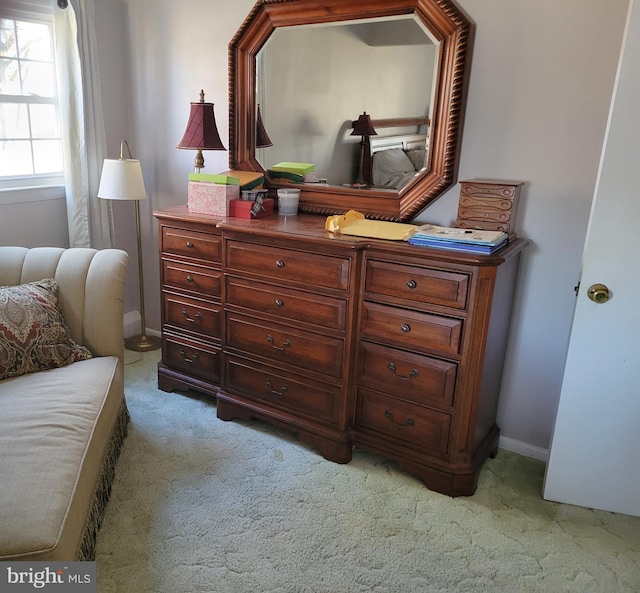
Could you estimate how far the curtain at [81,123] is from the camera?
280 cm

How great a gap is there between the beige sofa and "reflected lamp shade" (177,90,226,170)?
0.73m

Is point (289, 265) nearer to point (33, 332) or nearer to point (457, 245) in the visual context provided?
point (457, 245)

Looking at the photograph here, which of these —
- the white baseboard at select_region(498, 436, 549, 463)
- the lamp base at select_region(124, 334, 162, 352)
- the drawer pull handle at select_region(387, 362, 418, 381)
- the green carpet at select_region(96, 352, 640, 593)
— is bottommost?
the green carpet at select_region(96, 352, 640, 593)

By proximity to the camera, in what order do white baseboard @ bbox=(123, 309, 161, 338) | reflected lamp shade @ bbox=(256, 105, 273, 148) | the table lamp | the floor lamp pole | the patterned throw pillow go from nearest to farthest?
1. the patterned throw pillow
2. the table lamp
3. reflected lamp shade @ bbox=(256, 105, 273, 148)
4. the floor lamp pole
5. white baseboard @ bbox=(123, 309, 161, 338)

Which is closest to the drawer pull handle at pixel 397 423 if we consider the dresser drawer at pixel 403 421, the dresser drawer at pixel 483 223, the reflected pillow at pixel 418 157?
the dresser drawer at pixel 403 421

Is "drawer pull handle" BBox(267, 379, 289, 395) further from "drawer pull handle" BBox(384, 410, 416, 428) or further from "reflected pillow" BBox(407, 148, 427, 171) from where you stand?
"reflected pillow" BBox(407, 148, 427, 171)

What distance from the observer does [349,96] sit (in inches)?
95.8

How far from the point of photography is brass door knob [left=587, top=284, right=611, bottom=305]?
6.14 ft

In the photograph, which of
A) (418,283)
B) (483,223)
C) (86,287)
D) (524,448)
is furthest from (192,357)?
(524,448)

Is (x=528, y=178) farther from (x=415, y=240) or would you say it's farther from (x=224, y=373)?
(x=224, y=373)

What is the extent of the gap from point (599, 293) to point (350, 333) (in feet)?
3.04

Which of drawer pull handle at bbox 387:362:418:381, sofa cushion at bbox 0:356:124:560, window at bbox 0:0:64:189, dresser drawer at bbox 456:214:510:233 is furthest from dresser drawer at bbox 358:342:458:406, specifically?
window at bbox 0:0:64:189

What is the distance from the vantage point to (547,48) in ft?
6.65

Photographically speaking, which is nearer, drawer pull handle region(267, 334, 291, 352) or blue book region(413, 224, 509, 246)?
blue book region(413, 224, 509, 246)
